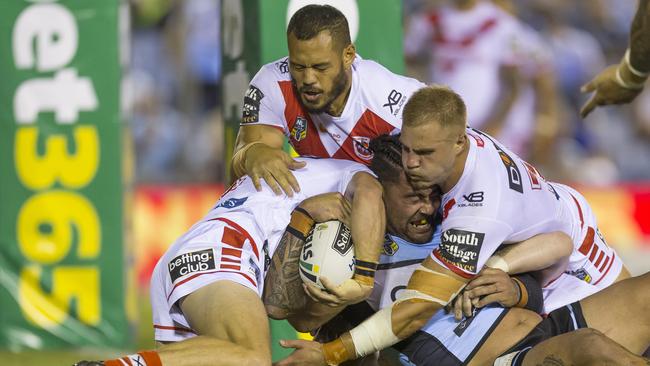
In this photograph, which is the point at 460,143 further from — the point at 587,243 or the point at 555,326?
the point at 587,243

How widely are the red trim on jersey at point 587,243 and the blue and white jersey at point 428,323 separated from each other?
2.85 feet

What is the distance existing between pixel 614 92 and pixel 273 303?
2080 millimetres

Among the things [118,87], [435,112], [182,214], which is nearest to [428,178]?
[435,112]

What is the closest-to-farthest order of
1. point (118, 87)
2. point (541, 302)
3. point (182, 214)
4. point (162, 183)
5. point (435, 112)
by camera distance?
point (435, 112), point (541, 302), point (118, 87), point (182, 214), point (162, 183)

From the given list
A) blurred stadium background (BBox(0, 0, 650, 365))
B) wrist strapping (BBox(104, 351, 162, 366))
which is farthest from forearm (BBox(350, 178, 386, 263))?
blurred stadium background (BBox(0, 0, 650, 365))

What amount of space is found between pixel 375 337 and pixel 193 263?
0.95 metres

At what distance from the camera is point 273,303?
250 inches

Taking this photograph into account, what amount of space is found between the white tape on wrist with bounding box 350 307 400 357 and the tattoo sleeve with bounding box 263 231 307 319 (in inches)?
15.6

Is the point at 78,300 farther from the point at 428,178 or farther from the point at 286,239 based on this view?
the point at 428,178

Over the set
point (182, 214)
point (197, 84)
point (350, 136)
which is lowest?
point (182, 214)

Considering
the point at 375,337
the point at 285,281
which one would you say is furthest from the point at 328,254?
the point at 375,337

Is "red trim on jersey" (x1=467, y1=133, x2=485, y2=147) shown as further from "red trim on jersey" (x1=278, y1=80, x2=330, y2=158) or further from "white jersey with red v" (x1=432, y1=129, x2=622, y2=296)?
"red trim on jersey" (x1=278, y1=80, x2=330, y2=158)

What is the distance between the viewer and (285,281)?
20.7 feet

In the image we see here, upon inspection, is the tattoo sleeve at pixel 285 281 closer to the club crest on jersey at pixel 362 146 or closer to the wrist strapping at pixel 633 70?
the club crest on jersey at pixel 362 146
